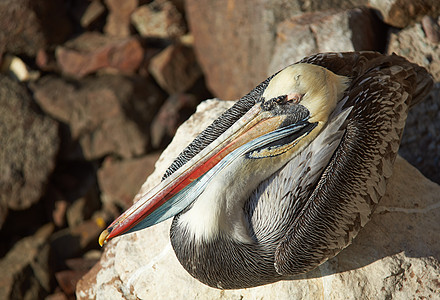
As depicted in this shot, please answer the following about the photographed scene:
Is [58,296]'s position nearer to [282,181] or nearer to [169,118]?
[169,118]

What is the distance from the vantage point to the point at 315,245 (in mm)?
1986

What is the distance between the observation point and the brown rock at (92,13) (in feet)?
16.5

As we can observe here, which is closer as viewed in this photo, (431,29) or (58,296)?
(431,29)

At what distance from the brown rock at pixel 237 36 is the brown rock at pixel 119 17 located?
0.71m

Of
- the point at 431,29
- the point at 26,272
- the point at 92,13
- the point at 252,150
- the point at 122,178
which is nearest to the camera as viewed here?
the point at 252,150

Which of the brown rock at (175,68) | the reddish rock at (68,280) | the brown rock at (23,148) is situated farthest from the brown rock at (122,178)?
the reddish rock at (68,280)

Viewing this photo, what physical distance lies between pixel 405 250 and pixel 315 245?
0.62m

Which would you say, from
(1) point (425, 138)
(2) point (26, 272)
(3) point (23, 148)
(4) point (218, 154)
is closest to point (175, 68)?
(3) point (23, 148)

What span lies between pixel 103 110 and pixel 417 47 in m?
2.85

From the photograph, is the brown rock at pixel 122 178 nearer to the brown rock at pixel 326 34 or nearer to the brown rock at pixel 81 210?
the brown rock at pixel 81 210

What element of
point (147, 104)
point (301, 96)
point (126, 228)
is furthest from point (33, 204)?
point (301, 96)

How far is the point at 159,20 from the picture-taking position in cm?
494

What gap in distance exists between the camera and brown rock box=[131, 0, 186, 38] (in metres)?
4.93

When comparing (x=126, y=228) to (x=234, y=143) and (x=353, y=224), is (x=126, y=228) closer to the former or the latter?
(x=234, y=143)
